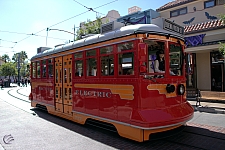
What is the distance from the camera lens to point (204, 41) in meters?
13.3

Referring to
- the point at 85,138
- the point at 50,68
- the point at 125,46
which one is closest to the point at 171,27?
the point at 125,46

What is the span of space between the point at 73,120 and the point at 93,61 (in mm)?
2428

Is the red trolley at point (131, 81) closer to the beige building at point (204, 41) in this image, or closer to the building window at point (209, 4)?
the beige building at point (204, 41)

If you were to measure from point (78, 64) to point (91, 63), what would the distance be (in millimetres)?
803

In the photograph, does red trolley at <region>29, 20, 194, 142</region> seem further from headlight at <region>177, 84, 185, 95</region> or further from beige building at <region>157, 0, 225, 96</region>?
beige building at <region>157, 0, 225, 96</region>

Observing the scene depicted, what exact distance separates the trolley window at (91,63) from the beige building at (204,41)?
8862mm

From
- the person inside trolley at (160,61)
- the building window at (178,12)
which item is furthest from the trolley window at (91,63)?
the building window at (178,12)

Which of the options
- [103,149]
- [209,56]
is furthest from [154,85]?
[209,56]

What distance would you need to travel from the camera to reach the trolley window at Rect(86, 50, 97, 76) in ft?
20.5

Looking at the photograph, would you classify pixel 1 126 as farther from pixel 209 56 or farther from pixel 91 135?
pixel 209 56

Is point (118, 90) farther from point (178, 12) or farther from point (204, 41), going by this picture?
point (178, 12)

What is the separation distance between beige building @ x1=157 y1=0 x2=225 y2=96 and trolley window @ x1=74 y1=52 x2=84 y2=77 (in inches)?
345

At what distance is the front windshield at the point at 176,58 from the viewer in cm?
555

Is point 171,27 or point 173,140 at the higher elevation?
point 171,27
